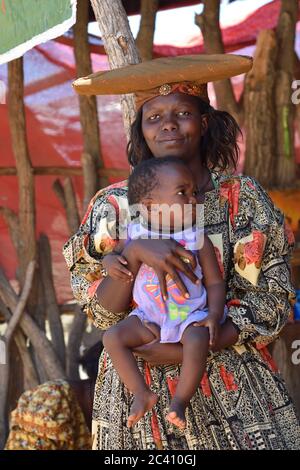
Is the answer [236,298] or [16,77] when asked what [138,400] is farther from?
[16,77]

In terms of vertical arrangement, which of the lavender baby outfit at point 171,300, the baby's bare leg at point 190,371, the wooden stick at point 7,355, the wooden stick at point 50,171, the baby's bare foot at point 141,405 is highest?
the lavender baby outfit at point 171,300

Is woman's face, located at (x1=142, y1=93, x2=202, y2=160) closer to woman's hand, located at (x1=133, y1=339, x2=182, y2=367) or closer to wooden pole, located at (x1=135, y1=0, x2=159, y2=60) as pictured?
woman's hand, located at (x1=133, y1=339, x2=182, y2=367)

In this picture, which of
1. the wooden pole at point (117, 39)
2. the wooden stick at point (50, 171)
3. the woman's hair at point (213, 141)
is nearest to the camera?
the woman's hair at point (213, 141)

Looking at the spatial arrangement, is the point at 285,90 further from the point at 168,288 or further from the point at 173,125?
the point at 168,288

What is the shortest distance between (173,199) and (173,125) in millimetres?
353

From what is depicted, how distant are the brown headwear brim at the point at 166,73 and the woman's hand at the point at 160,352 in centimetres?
92

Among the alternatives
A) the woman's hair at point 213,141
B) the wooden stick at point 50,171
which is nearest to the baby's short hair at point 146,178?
the woman's hair at point 213,141

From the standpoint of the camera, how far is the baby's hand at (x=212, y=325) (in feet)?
9.90

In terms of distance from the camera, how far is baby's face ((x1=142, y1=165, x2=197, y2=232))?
3.07 m

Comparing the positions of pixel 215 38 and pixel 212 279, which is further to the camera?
pixel 215 38

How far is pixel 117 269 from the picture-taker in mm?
3129

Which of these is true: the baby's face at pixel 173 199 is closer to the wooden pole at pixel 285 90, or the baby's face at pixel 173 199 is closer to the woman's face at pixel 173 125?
the woman's face at pixel 173 125

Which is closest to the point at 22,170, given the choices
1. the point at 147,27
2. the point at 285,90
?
the point at 147,27
